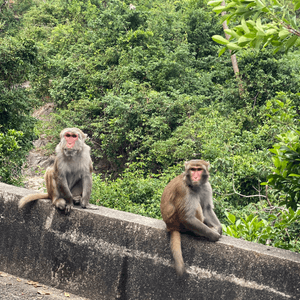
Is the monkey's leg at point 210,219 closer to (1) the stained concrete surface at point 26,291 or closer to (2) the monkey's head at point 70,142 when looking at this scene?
(1) the stained concrete surface at point 26,291

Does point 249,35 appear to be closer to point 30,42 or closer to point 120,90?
point 30,42

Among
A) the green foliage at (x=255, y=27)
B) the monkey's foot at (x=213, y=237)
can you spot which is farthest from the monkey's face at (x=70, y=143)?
the green foliage at (x=255, y=27)

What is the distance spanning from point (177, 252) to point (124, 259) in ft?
1.46

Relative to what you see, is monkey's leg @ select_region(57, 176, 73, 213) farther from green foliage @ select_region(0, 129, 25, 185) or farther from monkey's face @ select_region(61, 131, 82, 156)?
green foliage @ select_region(0, 129, 25, 185)

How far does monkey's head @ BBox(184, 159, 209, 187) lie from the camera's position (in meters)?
2.61

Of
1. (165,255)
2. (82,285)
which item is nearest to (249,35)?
(165,255)

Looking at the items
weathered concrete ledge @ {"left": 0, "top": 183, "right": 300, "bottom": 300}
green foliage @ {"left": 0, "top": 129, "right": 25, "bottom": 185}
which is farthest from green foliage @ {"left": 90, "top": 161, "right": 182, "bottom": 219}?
weathered concrete ledge @ {"left": 0, "top": 183, "right": 300, "bottom": 300}

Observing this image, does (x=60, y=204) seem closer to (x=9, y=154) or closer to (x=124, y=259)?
(x=124, y=259)

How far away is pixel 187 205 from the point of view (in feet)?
8.67

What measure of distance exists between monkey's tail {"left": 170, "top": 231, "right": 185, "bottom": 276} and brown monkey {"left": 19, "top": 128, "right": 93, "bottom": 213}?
3.16 ft

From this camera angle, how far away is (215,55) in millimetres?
13734

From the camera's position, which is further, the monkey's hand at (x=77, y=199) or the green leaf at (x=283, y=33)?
the monkey's hand at (x=77, y=199)

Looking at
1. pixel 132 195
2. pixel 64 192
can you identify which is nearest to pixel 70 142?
pixel 64 192

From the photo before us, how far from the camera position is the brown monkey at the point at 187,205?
2514 mm
